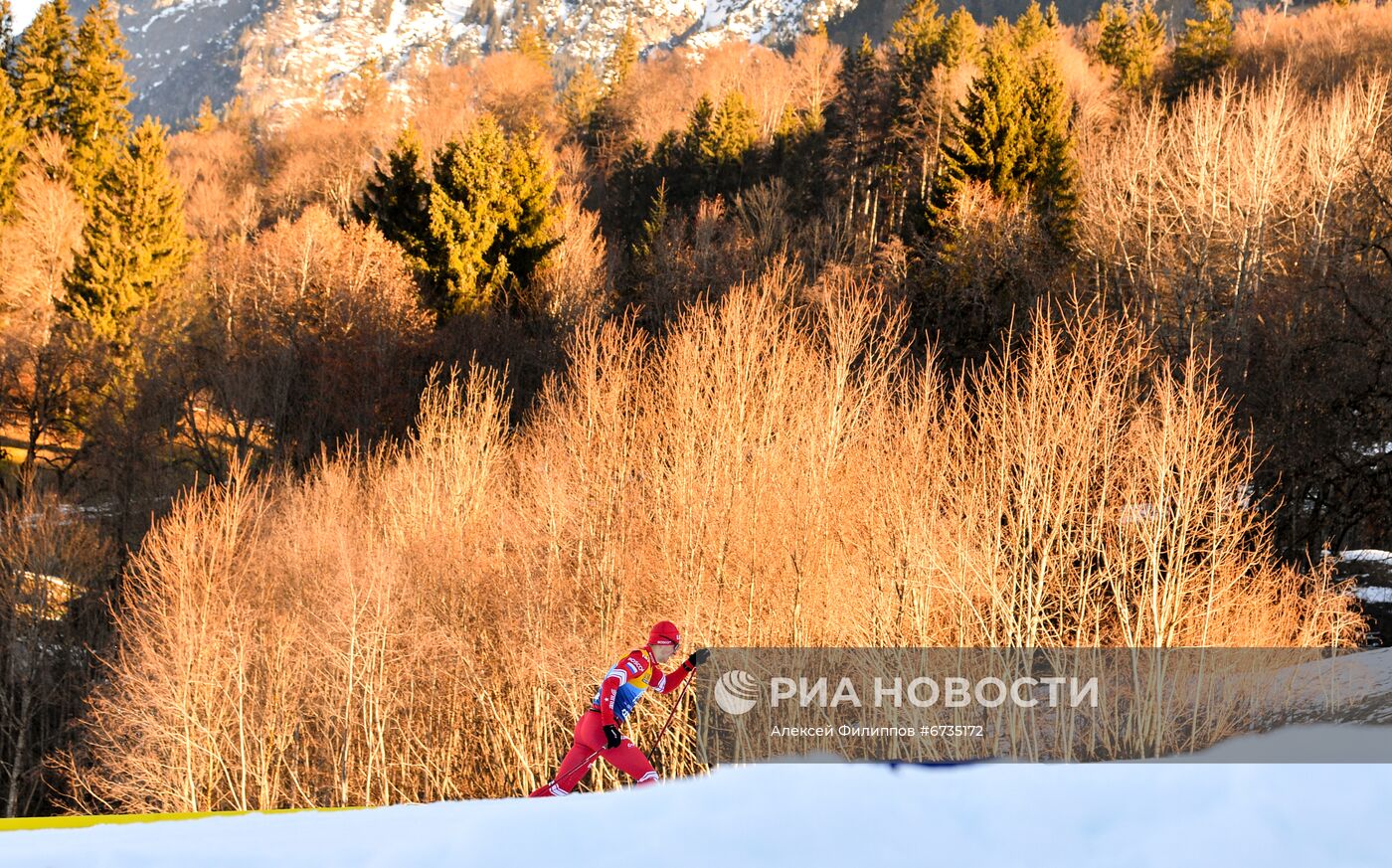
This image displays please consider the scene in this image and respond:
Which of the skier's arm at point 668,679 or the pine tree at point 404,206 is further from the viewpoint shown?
the pine tree at point 404,206

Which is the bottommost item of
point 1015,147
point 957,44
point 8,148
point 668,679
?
point 668,679

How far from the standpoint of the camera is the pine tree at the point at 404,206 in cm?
4262

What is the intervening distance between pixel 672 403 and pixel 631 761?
1849cm

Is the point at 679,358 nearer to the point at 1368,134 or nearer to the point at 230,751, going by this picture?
the point at 230,751

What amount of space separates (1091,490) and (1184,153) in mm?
16719

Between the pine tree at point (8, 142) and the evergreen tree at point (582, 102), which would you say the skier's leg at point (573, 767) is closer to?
the pine tree at point (8, 142)

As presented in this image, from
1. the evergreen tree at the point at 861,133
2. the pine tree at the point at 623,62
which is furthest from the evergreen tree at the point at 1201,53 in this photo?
the pine tree at the point at 623,62

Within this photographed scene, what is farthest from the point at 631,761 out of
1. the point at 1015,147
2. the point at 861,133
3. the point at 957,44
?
the point at 957,44

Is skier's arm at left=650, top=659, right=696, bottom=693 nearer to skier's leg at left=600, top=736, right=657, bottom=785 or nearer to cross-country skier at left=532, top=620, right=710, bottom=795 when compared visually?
cross-country skier at left=532, top=620, right=710, bottom=795

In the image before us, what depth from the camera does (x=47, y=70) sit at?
183 feet

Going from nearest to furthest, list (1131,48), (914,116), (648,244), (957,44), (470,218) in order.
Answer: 1. (470,218)
2. (914,116)
3. (648,244)
4. (957,44)
5. (1131,48)

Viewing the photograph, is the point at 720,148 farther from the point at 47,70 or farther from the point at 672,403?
the point at 47,70

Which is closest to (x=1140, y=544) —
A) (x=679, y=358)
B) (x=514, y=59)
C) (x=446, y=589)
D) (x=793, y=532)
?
(x=793, y=532)

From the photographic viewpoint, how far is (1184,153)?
3309cm
